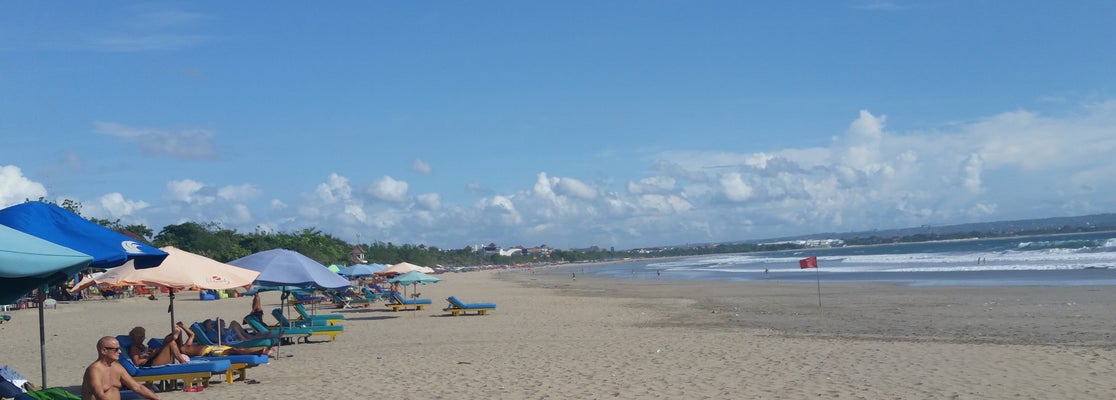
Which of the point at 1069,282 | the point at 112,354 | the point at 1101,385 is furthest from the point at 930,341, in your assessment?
the point at 1069,282

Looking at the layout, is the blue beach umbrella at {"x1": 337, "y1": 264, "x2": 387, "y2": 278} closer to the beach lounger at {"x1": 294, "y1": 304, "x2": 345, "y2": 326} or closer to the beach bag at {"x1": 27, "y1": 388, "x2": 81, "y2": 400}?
the beach lounger at {"x1": 294, "y1": 304, "x2": 345, "y2": 326}

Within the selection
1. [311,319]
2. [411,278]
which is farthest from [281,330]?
[411,278]

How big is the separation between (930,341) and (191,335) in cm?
1077

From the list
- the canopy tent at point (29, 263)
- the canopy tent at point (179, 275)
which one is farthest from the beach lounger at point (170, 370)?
the canopy tent at point (29, 263)

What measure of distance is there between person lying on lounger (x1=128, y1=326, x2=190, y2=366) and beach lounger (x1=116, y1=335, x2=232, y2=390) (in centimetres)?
8

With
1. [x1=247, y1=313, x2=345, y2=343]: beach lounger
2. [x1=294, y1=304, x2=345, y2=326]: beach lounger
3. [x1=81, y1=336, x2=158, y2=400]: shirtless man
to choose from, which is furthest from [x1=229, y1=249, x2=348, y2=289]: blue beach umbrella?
[x1=81, y1=336, x2=158, y2=400]: shirtless man

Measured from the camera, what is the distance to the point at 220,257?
191ft

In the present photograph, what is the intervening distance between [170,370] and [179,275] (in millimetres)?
1056

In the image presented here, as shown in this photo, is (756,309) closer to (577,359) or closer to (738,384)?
(577,359)

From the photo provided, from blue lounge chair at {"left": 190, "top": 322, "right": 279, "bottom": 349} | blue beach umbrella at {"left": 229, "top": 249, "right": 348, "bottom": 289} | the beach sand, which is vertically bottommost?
the beach sand

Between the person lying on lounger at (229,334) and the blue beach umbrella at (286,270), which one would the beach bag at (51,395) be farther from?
the person lying on lounger at (229,334)

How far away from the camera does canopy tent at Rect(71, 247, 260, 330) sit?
32.8 ft

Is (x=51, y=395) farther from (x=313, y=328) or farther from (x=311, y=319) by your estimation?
(x=311, y=319)

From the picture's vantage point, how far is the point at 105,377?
7094 millimetres
